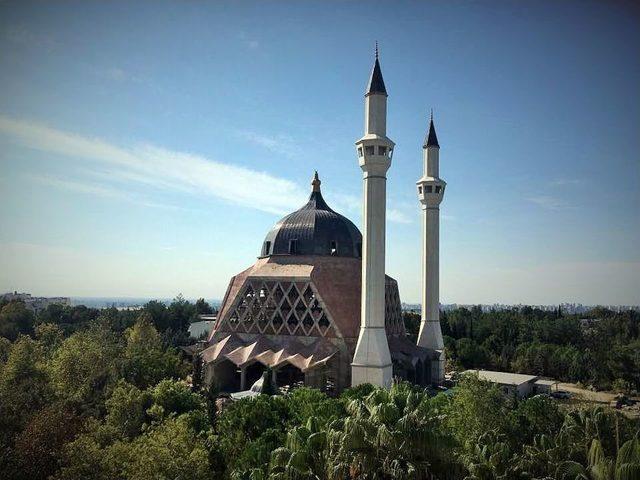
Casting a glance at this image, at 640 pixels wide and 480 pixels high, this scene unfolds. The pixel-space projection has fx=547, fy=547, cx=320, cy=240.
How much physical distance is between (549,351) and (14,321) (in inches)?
2444

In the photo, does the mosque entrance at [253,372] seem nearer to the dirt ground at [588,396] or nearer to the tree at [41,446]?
the tree at [41,446]

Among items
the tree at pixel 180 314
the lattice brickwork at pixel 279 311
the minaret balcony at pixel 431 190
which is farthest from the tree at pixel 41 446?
the tree at pixel 180 314

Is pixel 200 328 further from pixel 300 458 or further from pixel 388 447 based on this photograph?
pixel 388 447

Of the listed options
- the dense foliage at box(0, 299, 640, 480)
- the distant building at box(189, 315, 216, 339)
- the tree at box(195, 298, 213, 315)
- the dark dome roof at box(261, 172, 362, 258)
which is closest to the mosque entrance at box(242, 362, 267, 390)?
the dark dome roof at box(261, 172, 362, 258)

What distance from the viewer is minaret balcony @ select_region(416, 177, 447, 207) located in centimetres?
4394

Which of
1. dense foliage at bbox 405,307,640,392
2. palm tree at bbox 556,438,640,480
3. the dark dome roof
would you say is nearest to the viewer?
palm tree at bbox 556,438,640,480

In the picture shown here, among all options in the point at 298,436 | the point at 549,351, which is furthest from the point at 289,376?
the point at 549,351

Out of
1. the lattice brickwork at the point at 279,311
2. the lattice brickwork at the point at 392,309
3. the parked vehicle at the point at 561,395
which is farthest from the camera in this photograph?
the parked vehicle at the point at 561,395

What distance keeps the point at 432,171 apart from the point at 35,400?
32.7m

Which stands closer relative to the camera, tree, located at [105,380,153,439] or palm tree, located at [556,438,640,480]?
palm tree, located at [556,438,640,480]

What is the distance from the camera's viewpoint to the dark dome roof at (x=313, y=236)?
4072 centimetres

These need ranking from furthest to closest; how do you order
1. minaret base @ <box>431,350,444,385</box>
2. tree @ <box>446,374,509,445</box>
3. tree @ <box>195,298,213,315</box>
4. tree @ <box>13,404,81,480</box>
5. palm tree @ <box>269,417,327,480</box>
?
tree @ <box>195,298,213,315</box> → minaret base @ <box>431,350,444,385</box> → tree @ <box>446,374,509,445</box> → tree @ <box>13,404,81,480</box> → palm tree @ <box>269,417,327,480</box>

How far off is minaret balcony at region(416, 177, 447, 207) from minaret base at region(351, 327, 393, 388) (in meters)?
15.4

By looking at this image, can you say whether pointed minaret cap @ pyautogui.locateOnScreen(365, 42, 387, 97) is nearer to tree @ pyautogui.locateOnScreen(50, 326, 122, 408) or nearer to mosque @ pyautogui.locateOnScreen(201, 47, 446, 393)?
mosque @ pyautogui.locateOnScreen(201, 47, 446, 393)
